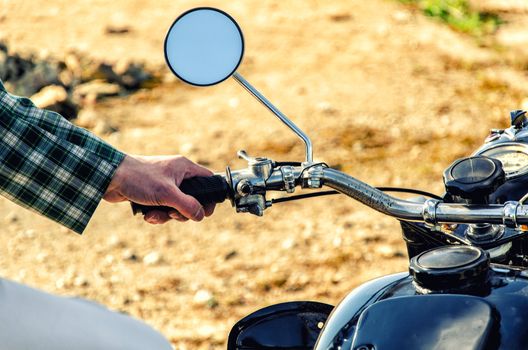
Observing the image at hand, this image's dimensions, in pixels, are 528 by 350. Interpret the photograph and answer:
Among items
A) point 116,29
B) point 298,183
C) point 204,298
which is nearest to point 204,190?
point 298,183

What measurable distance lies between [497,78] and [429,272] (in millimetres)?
4938

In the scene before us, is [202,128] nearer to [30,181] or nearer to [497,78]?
[497,78]

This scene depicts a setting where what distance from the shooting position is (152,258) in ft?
14.5

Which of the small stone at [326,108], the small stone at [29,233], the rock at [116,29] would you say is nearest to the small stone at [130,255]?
the small stone at [29,233]

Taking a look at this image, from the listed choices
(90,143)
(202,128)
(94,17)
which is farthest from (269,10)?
(90,143)

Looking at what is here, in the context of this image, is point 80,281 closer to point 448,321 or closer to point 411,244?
point 411,244

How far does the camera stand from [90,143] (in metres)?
1.84

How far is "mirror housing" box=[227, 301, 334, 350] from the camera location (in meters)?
1.84

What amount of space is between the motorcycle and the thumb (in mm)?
34

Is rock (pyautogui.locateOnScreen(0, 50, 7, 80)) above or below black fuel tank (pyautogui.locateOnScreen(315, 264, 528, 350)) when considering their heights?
below

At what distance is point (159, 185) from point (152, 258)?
109 inches

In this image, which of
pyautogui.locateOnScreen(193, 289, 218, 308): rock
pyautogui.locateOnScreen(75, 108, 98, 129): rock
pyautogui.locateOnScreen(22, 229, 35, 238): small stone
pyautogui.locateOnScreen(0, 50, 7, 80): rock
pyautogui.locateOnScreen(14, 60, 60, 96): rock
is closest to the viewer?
pyautogui.locateOnScreen(193, 289, 218, 308): rock

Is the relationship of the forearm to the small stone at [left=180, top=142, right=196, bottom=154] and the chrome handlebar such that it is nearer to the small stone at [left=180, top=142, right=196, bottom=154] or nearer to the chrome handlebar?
the chrome handlebar

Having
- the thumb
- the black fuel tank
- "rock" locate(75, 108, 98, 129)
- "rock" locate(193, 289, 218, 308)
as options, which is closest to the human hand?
the thumb
